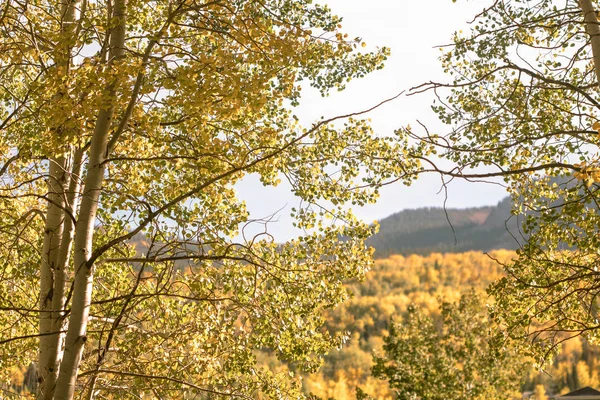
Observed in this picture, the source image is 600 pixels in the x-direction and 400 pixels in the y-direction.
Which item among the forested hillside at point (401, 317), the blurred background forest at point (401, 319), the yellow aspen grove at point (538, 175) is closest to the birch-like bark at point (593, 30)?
the yellow aspen grove at point (538, 175)

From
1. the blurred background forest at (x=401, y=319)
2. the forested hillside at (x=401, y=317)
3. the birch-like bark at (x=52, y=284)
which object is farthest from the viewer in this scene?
the forested hillside at (x=401, y=317)

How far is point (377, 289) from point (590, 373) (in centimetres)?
5015

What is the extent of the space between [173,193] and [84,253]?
1642mm

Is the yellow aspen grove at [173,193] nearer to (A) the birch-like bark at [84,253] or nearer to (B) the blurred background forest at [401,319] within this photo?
(A) the birch-like bark at [84,253]

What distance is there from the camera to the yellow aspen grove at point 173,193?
402 cm

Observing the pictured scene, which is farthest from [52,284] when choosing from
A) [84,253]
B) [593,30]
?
[593,30]

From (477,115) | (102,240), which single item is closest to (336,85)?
(477,115)

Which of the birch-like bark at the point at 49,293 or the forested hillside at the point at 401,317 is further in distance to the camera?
the forested hillside at the point at 401,317

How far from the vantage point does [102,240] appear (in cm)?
668

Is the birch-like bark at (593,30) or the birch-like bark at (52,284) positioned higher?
the birch-like bark at (593,30)

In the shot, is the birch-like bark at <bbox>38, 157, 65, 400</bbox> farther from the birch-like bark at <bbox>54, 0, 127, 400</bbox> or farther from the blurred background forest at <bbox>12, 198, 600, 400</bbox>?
the blurred background forest at <bbox>12, 198, 600, 400</bbox>

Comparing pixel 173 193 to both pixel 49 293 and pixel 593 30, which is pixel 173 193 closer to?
pixel 49 293

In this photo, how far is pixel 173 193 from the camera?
5.64m

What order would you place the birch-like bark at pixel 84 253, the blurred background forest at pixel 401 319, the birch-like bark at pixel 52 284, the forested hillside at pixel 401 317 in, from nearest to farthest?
1. the birch-like bark at pixel 84 253
2. the birch-like bark at pixel 52 284
3. the blurred background forest at pixel 401 319
4. the forested hillside at pixel 401 317
